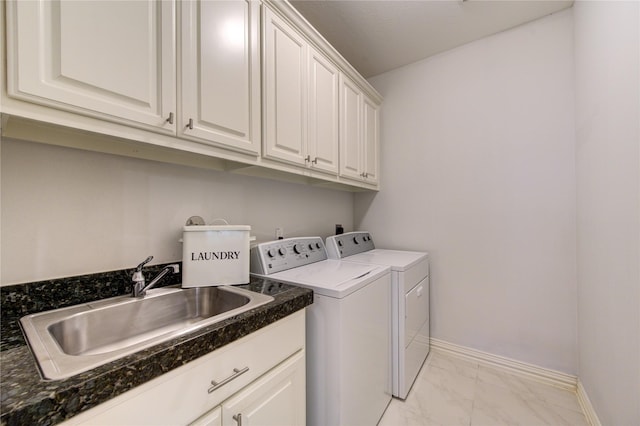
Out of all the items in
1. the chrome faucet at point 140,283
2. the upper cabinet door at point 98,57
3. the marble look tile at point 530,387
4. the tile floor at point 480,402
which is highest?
the upper cabinet door at point 98,57

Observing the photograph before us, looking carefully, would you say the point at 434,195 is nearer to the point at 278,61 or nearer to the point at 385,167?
the point at 385,167

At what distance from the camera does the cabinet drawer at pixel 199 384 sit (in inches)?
23.3

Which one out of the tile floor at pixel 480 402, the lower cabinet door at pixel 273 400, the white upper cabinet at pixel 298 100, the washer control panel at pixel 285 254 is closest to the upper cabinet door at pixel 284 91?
the white upper cabinet at pixel 298 100

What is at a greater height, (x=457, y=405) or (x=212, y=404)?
(x=212, y=404)

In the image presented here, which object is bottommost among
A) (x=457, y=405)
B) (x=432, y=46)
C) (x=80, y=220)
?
(x=457, y=405)

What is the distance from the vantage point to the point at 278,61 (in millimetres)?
1417

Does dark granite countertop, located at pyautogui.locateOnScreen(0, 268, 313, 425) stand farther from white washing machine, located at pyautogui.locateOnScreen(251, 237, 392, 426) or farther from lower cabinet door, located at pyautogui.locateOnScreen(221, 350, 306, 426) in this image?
white washing machine, located at pyautogui.locateOnScreen(251, 237, 392, 426)

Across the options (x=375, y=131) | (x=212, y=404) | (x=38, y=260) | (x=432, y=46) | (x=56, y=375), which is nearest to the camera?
(x=56, y=375)

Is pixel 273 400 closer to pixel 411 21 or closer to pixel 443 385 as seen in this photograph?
pixel 443 385

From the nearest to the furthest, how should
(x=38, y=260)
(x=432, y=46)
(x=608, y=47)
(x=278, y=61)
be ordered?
1. (x=38, y=260)
2. (x=608, y=47)
3. (x=278, y=61)
4. (x=432, y=46)

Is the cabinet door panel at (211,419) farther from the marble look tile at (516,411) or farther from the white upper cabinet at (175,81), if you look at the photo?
the marble look tile at (516,411)

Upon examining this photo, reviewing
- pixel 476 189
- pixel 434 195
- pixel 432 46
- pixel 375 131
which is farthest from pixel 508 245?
pixel 432 46

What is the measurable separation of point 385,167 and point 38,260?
2.40m

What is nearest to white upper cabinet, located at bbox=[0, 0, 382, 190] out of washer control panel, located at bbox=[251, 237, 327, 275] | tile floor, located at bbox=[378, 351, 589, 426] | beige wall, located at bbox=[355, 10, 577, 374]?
washer control panel, located at bbox=[251, 237, 327, 275]
